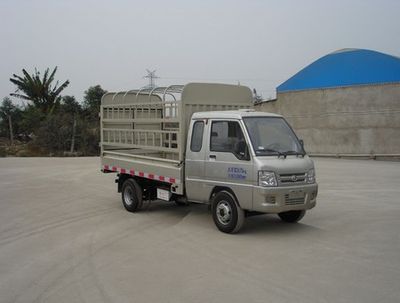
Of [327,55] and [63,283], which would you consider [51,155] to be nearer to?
[327,55]

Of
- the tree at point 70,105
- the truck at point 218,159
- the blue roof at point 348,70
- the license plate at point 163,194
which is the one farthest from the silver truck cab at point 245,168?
the tree at point 70,105

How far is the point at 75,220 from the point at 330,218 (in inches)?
208

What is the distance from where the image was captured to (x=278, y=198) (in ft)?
25.7

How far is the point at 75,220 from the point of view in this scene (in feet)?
31.7

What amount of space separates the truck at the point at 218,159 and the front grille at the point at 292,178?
17 mm

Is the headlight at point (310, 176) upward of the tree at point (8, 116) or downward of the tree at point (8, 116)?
downward

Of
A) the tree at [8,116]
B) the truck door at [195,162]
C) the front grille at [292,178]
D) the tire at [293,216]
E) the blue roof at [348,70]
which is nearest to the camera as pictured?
the front grille at [292,178]

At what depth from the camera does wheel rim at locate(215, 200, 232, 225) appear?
824cm

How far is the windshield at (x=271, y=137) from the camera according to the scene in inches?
320

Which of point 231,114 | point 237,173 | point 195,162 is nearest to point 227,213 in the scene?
point 237,173

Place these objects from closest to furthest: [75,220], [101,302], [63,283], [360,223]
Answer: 1. [101,302]
2. [63,283]
3. [360,223]
4. [75,220]

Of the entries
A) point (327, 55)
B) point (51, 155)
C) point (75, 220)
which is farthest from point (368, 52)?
point (75, 220)

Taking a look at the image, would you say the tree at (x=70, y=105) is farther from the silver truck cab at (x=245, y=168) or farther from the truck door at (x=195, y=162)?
the silver truck cab at (x=245, y=168)

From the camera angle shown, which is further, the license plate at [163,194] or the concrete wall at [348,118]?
the concrete wall at [348,118]
